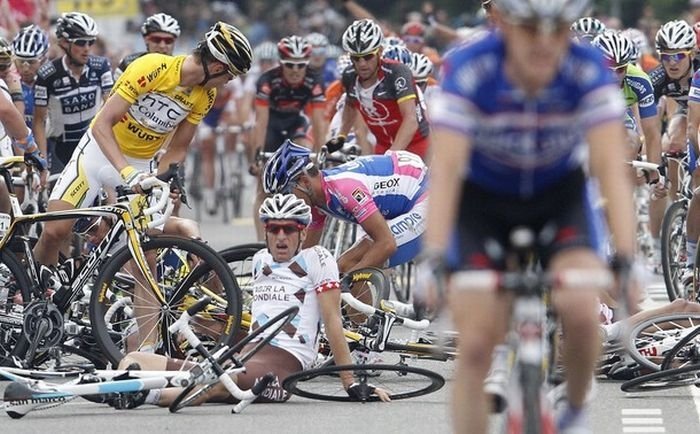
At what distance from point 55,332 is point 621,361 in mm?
3059

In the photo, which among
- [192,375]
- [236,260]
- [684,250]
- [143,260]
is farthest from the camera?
[684,250]

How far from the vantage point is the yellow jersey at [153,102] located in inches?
446

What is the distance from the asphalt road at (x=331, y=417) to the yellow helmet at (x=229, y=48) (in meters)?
2.08

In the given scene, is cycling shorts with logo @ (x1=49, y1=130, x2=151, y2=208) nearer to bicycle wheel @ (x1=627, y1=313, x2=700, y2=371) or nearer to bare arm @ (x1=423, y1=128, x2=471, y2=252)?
bicycle wheel @ (x1=627, y1=313, x2=700, y2=371)

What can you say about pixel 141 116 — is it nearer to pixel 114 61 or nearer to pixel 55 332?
pixel 55 332

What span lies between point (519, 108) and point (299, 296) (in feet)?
11.3

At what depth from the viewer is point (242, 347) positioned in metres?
9.64

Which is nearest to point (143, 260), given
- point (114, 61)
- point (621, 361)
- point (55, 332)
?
point (55, 332)

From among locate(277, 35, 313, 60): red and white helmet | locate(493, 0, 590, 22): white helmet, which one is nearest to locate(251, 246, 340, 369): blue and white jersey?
locate(493, 0, 590, 22): white helmet

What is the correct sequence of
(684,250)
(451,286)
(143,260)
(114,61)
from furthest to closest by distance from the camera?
(114,61) → (684,250) → (143,260) → (451,286)

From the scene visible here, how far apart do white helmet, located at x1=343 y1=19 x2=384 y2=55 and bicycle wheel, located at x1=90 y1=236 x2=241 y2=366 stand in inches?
178

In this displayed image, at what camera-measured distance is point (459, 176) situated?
6773 millimetres

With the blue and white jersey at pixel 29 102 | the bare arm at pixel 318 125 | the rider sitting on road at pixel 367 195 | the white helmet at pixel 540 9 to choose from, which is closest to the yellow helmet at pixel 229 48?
the rider sitting on road at pixel 367 195

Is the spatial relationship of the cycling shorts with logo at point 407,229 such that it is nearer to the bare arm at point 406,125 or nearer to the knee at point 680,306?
the knee at point 680,306
